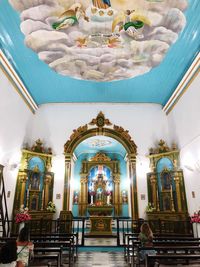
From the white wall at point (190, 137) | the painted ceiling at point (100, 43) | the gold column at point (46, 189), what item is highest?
the painted ceiling at point (100, 43)

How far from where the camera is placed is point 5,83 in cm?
725

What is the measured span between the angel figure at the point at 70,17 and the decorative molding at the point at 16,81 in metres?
2.09

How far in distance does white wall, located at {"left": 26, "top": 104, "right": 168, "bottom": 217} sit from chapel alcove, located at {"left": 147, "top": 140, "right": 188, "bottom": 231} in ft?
1.55

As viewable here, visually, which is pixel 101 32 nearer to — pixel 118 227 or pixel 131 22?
pixel 131 22

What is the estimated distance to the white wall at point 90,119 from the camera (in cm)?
973

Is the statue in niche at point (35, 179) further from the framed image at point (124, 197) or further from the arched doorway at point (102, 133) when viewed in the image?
the framed image at point (124, 197)

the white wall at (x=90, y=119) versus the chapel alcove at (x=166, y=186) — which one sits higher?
the white wall at (x=90, y=119)

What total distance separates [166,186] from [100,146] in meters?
6.72

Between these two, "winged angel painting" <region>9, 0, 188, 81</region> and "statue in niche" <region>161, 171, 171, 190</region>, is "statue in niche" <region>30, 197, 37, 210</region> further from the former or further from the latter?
"statue in niche" <region>161, 171, 171, 190</region>

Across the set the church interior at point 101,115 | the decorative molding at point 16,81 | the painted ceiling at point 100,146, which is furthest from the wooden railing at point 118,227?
the painted ceiling at point 100,146

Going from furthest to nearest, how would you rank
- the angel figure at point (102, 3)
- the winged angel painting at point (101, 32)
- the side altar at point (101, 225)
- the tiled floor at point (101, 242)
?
the side altar at point (101, 225)
the tiled floor at point (101, 242)
the winged angel painting at point (101, 32)
the angel figure at point (102, 3)

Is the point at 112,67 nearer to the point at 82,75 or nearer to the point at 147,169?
the point at 82,75

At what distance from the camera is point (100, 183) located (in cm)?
1501

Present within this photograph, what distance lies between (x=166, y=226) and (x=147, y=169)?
2.43 metres
